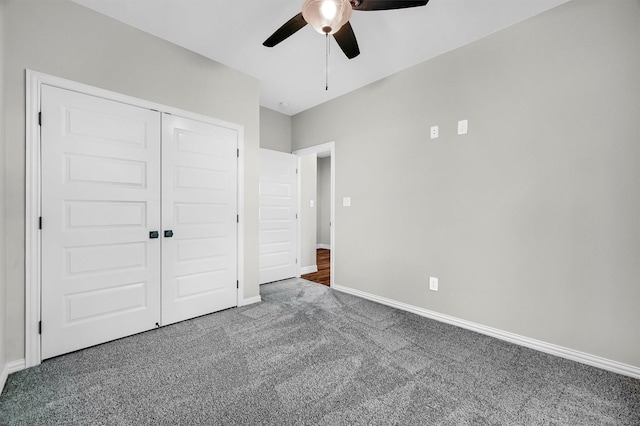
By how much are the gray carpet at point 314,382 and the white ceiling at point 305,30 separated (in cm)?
271

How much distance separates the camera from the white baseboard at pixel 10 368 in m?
1.72

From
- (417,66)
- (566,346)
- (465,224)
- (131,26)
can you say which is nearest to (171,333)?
(131,26)

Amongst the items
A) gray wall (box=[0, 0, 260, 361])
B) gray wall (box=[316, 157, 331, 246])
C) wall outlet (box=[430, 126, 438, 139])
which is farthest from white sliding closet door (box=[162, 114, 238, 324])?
gray wall (box=[316, 157, 331, 246])

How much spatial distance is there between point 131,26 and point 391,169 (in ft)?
9.35

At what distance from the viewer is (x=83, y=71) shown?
2148 mm

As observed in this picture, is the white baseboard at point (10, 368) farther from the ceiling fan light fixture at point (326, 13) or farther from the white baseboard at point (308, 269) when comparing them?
the white baseboard at point (308, 269)

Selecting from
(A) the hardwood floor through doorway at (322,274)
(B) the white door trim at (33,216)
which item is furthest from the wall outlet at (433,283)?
(B) the white door trim at (33,216)

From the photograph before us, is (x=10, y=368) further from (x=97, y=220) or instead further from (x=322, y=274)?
(x=322, y=274)

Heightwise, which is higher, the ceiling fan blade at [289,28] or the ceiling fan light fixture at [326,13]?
the ceiling fan blade at [289,28]

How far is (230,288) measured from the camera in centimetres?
308

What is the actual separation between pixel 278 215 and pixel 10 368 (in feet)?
9.99

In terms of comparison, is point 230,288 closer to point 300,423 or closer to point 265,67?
point 300,423

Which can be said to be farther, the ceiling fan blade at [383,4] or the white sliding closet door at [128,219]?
the white sliding closet door at [128,219]

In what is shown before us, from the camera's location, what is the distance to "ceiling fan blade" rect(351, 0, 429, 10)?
1649 millimetres
